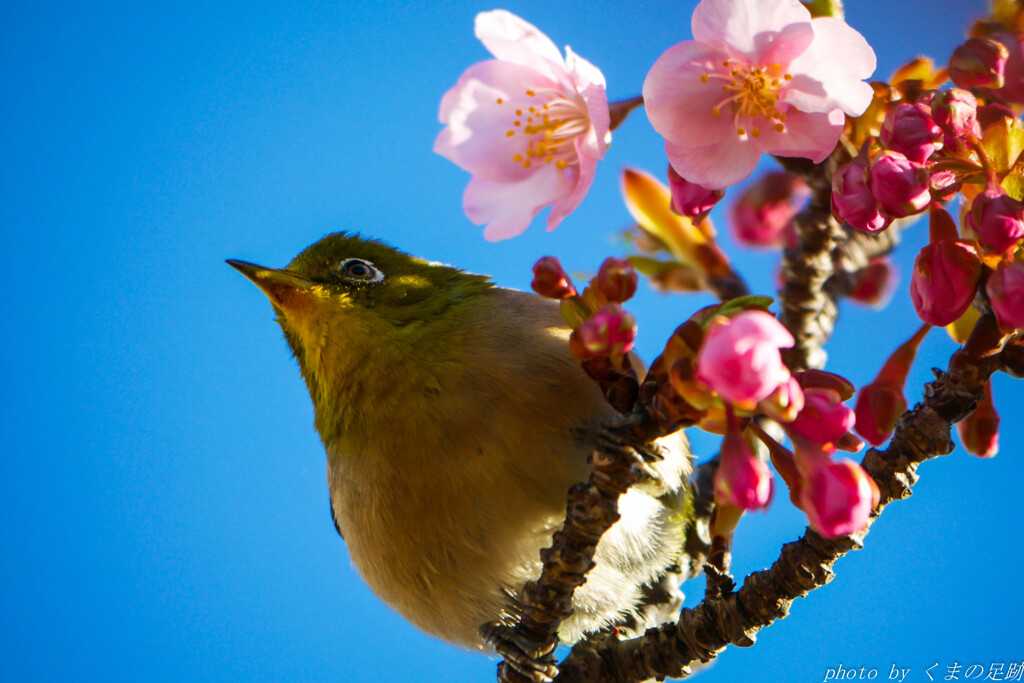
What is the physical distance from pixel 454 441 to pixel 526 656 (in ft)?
1.50

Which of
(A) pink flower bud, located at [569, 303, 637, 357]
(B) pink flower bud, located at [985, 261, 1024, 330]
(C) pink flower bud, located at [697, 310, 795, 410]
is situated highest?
(B) pink flower bud, located at [985, 261, 1024, 330]

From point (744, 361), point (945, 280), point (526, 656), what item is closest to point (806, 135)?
point (945, 280)

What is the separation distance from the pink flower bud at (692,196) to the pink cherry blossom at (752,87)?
3 cm

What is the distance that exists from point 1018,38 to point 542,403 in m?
1.07

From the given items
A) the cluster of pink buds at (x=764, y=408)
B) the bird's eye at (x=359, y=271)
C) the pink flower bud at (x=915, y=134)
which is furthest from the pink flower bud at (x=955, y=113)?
the bird's eye at (x=359, y=271)

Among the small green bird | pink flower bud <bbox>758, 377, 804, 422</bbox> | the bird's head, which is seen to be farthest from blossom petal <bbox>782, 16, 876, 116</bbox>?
the bird's head

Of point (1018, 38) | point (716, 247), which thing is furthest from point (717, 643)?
point (716, 247)

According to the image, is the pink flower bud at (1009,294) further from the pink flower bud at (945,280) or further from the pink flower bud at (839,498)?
the pink flower bud at (839,498)

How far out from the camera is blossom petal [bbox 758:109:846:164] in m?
1.23

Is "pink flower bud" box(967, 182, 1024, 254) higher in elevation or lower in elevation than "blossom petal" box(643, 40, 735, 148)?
lower

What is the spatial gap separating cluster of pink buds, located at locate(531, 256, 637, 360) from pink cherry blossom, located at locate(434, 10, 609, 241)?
18 cm

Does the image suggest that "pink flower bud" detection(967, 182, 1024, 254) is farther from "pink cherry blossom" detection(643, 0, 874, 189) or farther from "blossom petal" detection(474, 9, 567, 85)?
"blossom petal" detection(474, 9, 567, 85)

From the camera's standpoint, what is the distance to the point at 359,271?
7.54 feet

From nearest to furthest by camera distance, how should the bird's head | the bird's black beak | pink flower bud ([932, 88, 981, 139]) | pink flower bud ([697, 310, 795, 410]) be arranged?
pink flower bud ([697, 310, 795, 410]) → pink flower bud ([932, 88, 981, 139]) → the bird's head → the bird's black beak
